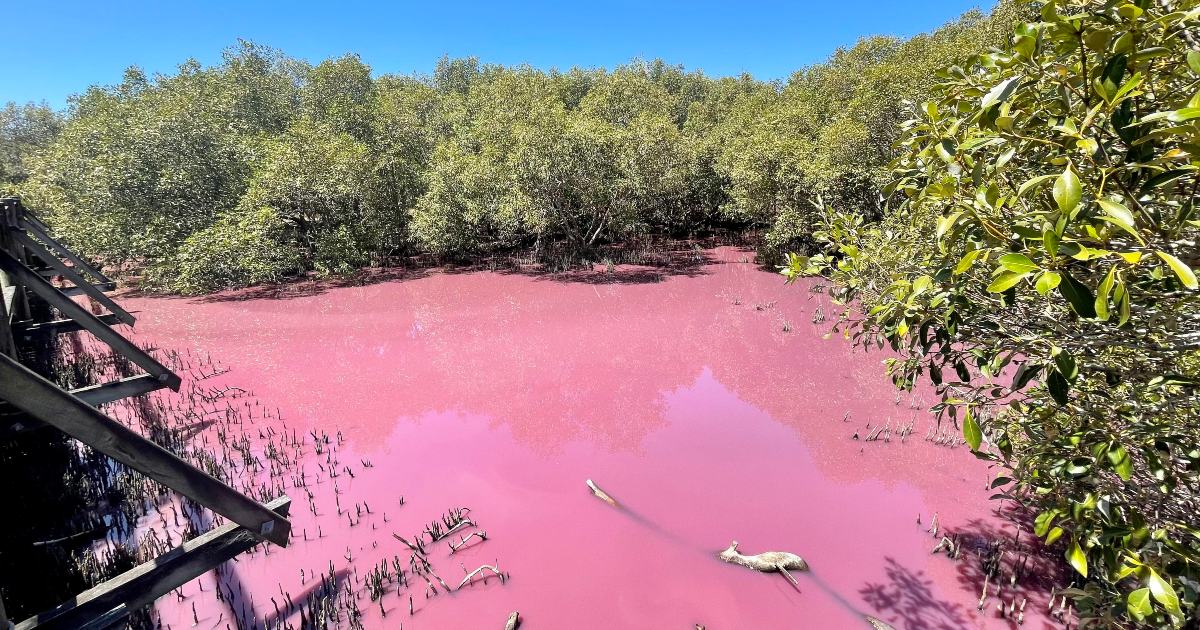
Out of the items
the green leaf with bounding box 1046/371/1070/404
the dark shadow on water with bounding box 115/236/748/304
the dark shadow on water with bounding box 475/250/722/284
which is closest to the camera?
the green leaf with bounding box 1046/371/1070/404

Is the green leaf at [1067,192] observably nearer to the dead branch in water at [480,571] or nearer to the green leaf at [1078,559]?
the green leaf at [1078,559]

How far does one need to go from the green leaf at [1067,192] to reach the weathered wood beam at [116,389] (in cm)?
750

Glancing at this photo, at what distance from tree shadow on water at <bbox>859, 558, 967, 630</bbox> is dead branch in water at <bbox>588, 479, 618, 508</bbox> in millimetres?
2591

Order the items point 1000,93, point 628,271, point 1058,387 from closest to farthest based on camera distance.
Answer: point 1000,93 → point 1058,387 → point 628,271

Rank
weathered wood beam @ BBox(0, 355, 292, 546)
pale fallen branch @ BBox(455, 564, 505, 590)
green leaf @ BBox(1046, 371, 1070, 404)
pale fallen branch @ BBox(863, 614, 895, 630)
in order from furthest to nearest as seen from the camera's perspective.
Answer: pale fallen branch @ BBox(455, 564, 505, 590), pale fallen branch @ BBox(863, 614, 895, 630), weathered wood beam @ BBox(0, 355, 292, 546), green leaf @ BBox(1046, 371, 1070, 404)

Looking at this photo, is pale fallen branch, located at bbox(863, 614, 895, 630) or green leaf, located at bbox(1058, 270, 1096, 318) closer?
green leaf, located at bbox(1058, 270, 1096, 318)

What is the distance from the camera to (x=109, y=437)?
2635 millimetres

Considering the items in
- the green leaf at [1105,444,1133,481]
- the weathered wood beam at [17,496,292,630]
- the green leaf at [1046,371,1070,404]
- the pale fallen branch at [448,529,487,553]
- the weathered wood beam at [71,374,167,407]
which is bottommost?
the pale fallen branch at [448,529,487,553]

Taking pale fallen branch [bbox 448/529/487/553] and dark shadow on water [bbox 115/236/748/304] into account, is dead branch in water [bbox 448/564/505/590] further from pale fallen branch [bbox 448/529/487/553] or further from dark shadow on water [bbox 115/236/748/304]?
dark shadow on water [bbox 115/236/748/304]

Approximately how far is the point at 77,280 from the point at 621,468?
29.1 ft

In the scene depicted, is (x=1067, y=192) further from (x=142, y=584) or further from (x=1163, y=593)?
(x=142, y=584)

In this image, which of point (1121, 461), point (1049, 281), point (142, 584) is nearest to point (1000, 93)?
point (1049, 281)

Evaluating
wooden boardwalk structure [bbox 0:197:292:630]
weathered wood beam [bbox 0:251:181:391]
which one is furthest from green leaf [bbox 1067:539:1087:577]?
weathered wood beam [bbox 0:251:181:391]

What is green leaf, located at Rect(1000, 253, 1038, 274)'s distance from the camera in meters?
1.45
